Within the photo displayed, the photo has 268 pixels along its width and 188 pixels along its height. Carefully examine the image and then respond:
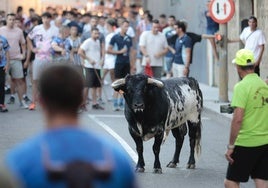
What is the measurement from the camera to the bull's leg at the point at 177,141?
38.1 feet

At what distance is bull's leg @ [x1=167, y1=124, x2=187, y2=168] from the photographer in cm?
1162

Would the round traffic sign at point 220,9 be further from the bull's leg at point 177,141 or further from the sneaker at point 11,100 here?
the bull's leg at point 177,141

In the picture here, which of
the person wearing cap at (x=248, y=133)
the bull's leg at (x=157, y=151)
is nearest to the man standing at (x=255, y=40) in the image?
the bull's leg at (x=157, y=151)

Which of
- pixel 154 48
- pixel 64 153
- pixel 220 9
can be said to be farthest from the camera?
pixel 154 48

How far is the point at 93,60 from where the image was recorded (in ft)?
64.1

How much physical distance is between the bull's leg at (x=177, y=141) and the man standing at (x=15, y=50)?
7.99m

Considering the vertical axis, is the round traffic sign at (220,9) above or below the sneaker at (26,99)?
above

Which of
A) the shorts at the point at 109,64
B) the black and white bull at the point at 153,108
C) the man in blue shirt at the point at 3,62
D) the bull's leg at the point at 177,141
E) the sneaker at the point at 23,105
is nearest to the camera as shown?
the black and white bull at the point at 153,108

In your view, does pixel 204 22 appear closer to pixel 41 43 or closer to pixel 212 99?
pixel 212 99

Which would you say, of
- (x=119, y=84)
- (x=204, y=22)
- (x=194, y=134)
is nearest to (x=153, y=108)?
(x=119, y=84)

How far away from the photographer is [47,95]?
397 centimetres

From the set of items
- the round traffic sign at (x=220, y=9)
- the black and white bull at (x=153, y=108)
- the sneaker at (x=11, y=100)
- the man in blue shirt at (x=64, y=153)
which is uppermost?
the man in blue shirt at (x=64, y=153)

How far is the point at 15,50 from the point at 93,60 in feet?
5.68

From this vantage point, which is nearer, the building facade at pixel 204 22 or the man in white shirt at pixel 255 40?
the man in white shirt at pixel 255 40
